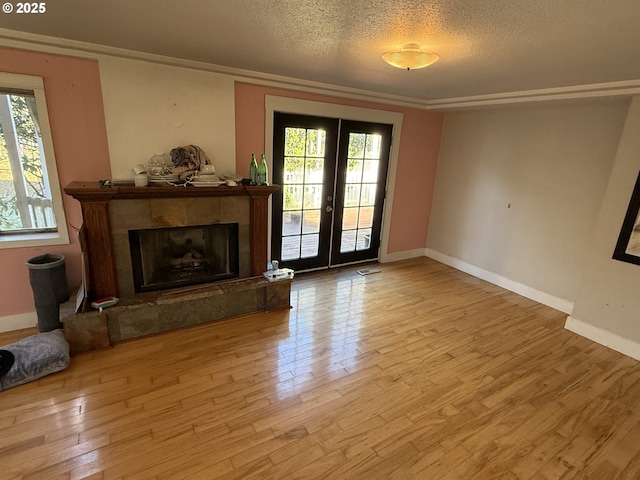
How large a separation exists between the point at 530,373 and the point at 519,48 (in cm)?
237

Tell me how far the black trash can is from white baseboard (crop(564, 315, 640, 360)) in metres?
4.71

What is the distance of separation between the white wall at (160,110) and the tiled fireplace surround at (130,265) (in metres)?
0.47

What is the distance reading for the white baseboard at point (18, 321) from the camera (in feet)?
8.84

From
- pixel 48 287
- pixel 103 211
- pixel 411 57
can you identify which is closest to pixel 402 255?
pixel 411 57

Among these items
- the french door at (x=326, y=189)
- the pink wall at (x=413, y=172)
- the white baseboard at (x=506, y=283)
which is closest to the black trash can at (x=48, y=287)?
the french door at (x=326, y=189)

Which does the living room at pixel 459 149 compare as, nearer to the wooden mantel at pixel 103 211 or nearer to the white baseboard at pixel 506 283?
the white baseboard at pixel 506 283

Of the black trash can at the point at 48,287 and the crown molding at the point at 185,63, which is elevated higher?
the crown molding at the point at 185,63

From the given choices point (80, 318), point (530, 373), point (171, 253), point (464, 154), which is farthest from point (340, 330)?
point (464, 154)

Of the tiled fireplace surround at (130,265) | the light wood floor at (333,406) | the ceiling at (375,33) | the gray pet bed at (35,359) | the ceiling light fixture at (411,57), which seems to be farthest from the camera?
the tiled fireplace surround at (130,265)

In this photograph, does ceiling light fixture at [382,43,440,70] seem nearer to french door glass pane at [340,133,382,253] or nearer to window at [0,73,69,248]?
french door glass pane at [340,133,382,253]

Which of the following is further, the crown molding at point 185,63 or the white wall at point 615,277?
the white wall at point 615,277

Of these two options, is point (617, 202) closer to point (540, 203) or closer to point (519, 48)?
point (540, 203)

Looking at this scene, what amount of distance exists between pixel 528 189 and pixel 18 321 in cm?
536

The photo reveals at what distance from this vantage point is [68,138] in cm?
265
